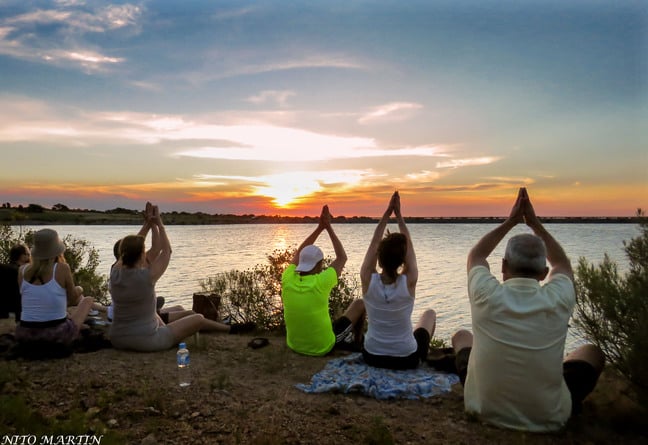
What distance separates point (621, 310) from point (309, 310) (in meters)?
3.20

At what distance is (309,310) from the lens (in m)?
5.66

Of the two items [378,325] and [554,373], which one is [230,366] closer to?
[378,325]

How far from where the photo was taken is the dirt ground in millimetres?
3467

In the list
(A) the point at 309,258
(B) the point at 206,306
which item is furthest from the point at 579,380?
(B) the point at 206,306

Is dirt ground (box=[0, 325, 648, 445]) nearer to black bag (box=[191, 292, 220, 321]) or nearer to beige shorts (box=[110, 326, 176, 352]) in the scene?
beige shorts (box=[110, 326, 176, 352])

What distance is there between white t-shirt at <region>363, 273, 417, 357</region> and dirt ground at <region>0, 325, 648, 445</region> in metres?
0.70

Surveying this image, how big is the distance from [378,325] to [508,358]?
5.82 feet

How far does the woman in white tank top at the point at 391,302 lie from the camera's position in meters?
4.84

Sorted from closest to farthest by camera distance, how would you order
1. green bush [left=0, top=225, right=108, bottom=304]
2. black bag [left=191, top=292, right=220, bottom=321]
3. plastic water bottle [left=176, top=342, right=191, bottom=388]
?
plastic water bottle [left=176, top=342, right=191, bottom=388] → black bag [left=191, top=292, right=220, bottom=321] → green bush [left=0, top=225, right=108, bottom=304]

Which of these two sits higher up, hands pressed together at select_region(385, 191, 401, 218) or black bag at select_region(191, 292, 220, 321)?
hands pressed together at select_region(385, 191, 401, 218)

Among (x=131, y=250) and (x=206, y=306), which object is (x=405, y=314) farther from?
(x=206, y=306)

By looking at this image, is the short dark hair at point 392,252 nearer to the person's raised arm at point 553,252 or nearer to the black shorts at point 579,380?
the person's raised arm at point 553,252

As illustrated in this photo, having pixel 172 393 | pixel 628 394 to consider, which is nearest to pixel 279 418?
pixel 172 393

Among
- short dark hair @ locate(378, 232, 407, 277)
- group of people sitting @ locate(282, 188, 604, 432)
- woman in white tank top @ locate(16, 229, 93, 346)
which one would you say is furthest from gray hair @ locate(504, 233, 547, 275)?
woman in white tank top @ locate(16, 229, 93, 346)
